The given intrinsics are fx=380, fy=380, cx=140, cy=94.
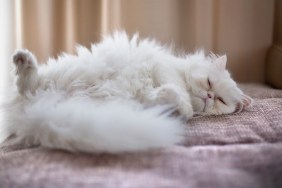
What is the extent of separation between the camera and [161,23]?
2156mm

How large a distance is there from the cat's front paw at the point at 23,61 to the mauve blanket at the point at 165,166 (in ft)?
0.93

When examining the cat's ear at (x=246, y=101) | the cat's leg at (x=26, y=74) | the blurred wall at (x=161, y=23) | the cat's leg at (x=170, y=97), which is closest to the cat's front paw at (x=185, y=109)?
the cat's leg at (x=170, y=97)

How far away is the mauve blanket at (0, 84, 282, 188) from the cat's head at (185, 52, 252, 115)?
33 centimetres

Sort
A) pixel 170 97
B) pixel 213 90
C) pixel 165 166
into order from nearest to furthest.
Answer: pixel 165 166, pixel 170 97, pixel 213 90

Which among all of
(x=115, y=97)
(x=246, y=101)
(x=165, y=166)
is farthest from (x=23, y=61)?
(x=246, y=101)

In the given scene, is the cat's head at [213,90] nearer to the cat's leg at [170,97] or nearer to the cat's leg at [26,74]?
the cat's leg at [170,97]

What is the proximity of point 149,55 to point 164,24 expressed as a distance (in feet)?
2.62

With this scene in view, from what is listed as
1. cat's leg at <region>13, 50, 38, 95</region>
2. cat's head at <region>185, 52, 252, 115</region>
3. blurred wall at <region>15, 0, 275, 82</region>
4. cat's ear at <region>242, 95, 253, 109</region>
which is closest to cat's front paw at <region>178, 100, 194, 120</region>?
cat's head at <region>185, 52, 252, 115</region>

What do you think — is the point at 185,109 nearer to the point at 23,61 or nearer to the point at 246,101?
the point at 246,101

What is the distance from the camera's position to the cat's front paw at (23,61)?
120 centimetres

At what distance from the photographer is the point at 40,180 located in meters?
A: 0.79

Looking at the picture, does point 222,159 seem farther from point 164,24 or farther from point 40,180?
point 164,24

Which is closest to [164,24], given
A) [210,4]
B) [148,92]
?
[210,4]

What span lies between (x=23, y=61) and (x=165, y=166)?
2.06 feet
